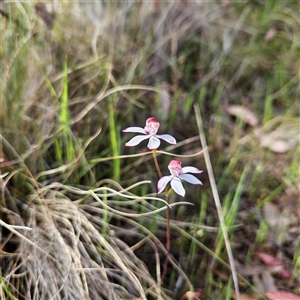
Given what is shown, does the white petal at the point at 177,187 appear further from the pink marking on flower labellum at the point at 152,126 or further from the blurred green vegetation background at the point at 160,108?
the blurred green vegetation background at the point at 160,108

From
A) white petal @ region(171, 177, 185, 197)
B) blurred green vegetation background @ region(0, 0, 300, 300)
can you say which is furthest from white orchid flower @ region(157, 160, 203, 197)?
blurred green vegetation background @ region(0, 0, 300, 300)

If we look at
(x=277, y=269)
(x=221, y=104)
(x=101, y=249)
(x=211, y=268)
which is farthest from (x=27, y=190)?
(x=221, y=104)

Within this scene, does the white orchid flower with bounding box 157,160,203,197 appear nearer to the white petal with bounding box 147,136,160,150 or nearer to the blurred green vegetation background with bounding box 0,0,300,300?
the white petal with bounding box 147,136,160,150

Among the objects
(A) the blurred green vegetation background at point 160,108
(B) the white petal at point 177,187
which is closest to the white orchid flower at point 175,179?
(B) the white petal at point 177,187

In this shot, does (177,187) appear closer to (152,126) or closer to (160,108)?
(152,126)

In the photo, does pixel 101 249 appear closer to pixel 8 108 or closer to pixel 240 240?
pixel 240 240

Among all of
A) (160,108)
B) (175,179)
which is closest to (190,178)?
(175,179)

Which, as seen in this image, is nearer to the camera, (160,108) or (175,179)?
(175,179)

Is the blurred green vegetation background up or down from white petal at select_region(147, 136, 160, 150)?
down

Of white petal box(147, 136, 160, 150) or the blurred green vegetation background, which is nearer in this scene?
white petal box(147, 136, 160, 150)
